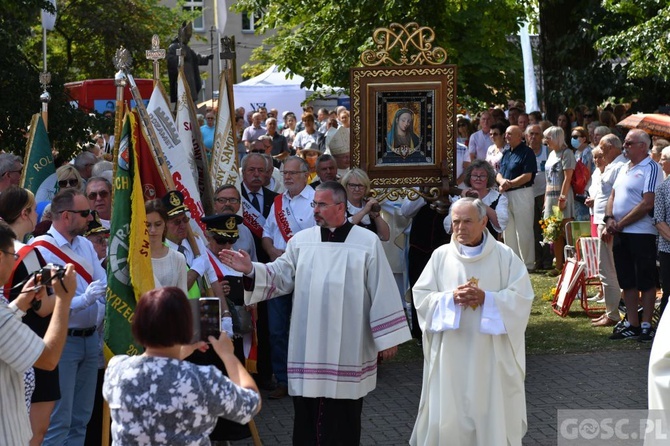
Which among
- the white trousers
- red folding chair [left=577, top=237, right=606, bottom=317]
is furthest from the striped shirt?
the white trousers

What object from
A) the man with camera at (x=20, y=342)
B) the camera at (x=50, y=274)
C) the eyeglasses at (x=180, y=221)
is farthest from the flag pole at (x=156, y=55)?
the camera at (x=50, y=274)

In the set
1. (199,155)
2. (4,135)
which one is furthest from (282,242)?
(4,135)

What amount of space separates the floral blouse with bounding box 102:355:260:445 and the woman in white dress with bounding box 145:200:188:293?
2.60 m

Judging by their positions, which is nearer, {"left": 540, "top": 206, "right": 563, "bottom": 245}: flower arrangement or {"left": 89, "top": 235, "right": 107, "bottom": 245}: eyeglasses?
{"left": 89, "top": 235, "right": 107, "bottom": 245}: eyeglasses

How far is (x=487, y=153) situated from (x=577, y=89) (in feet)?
12.8

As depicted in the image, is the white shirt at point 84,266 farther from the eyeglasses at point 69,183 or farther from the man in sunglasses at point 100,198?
the eyeglasses at point 69,183

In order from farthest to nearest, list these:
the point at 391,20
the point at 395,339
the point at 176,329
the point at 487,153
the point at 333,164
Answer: the point at 391,20
the point at 487,153
the point at 333,164
the point at 395,339
the point at 176,329

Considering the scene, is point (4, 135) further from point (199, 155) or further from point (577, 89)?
point (577, 89)

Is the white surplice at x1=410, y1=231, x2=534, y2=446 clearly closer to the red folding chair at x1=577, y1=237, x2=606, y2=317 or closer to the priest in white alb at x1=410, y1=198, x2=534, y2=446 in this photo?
the priest in white alb at x1=410, y1=198, x2=534, y2=446

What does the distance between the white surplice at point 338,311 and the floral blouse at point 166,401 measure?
9.52 feet

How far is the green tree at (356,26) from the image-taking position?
18.0 m

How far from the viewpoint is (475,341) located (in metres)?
7.39

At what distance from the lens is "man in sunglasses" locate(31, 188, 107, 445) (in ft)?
22.8

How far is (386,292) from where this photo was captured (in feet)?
24.4
